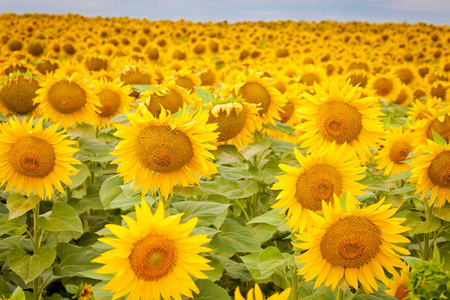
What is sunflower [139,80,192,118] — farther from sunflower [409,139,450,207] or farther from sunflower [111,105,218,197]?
sunflower [409,139,450,207]

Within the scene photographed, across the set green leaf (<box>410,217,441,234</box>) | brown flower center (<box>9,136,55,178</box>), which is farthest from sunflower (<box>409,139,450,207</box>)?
brown flower center (<box>9,136,55,178</box>)

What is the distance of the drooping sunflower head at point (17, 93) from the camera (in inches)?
164

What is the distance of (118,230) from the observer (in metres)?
1.83

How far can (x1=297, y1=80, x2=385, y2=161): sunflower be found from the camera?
3.15 m

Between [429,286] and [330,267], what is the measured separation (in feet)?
2.60

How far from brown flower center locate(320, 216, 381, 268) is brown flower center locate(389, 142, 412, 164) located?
1.85m

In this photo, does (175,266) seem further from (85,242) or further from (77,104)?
(77,104)

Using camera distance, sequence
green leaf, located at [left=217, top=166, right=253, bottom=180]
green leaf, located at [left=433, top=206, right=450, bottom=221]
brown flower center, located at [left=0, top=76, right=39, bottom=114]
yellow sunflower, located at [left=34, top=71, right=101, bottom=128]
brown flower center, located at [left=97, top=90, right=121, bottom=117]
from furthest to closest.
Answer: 1. brown flower center, located at [left=97, top=90, right=121, bottom=117]
2. brown flower center, located at [left=0, top=76, right=39, bottom=114]
3. yellow sunflower, located at [left=34, top=71, right=101, bottom=128]
4. green leaf, located at [left=217, top=166, right=253, bottom=180]
5. green leaf, located at [left=433, top=206, right=450, bottom=221]

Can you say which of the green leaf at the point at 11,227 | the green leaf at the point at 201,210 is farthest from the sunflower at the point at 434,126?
the green leaf at the point at 11,227

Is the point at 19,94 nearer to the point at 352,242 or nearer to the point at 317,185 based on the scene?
the point at 317,185

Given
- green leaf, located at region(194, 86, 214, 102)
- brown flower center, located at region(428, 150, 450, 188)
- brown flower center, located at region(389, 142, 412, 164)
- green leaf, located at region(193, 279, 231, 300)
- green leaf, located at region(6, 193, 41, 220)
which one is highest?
brown flower center, located at region(389, 142, 412, 164)

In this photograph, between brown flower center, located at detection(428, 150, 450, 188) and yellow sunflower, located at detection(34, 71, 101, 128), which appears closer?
brown flower center, located at detection(428, 150, 450, 188)

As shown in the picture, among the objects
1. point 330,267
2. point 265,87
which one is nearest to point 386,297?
point 330,267

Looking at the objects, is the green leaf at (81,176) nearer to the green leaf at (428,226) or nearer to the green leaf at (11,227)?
the green leaf at (11,227)
